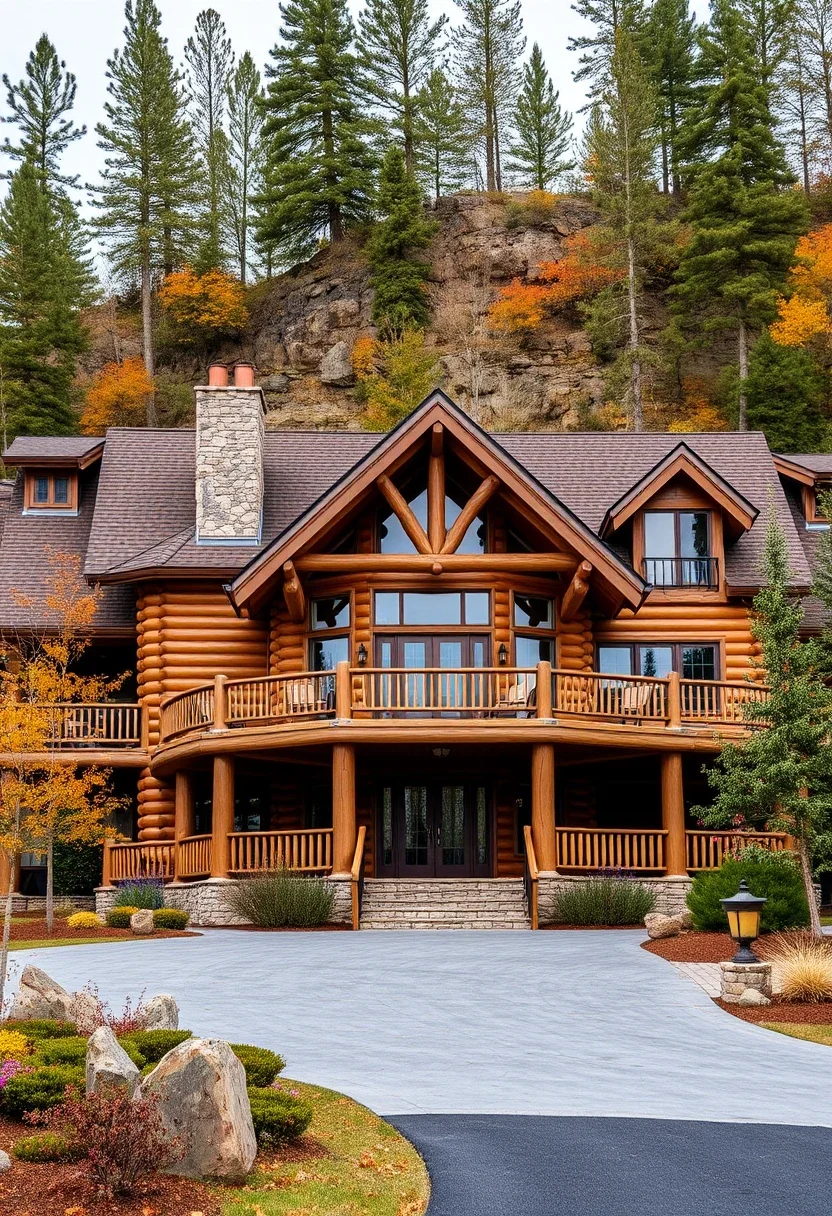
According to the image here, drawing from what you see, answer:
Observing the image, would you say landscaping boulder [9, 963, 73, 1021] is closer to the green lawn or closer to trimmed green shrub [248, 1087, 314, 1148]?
the green lawn

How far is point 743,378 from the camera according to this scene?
182 feet

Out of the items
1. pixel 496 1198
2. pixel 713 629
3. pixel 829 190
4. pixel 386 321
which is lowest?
pixel 496 1198

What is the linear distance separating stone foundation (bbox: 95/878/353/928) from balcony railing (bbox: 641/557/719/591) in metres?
11.3

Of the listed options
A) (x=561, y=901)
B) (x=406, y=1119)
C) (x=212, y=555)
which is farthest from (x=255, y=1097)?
(x=212, y=555)

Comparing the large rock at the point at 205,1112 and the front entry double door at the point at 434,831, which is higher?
the front entry double door at the point at 434,831

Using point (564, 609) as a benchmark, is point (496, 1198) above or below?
below

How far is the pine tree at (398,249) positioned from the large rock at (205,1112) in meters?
60.4

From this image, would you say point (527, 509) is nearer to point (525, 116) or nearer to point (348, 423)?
point (348, 423)

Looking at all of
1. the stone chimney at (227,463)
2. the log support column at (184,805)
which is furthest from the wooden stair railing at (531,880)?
the stone chimney at (227,463)

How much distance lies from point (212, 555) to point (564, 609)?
794cm

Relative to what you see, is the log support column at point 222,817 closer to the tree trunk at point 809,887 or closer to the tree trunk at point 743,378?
the tree trunk at point 809,887

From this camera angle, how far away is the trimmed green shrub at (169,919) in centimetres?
2473


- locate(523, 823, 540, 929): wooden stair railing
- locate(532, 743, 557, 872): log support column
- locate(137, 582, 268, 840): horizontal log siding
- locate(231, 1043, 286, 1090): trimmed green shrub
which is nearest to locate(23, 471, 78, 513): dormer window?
locate(137, 582, 268, 840): horizontal log siding

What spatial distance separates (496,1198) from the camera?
852 centimetres
